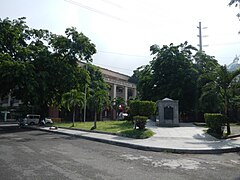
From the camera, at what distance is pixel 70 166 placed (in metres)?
7.45

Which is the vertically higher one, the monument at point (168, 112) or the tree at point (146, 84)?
the tree at point (146, 84)

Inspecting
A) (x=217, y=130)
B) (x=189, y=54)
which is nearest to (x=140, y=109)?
(x=217, y=130)

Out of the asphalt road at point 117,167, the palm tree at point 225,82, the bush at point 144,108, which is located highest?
the palm tree at point 225,82

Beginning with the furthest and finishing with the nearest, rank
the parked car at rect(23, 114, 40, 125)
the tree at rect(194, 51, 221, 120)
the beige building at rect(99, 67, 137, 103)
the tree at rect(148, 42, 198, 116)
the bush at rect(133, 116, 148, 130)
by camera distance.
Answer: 1. the beige building at rect(99, 67, 137, 103)
2. the parked car at rect(23, 114, 40, 125)
3. the tree at rect(148, 42, 198, 116)
4. the tree at rect(194, 51, 221, 120)
5. the bush at rect(133, 116, 148, 130)

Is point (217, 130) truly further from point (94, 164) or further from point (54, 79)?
point (54, 79)

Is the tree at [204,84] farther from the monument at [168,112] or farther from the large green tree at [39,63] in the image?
the large green tree at [39,63]

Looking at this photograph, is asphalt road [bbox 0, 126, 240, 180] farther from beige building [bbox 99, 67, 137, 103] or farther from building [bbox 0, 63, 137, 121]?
beige building [bbox 99, 67, 137, 103]

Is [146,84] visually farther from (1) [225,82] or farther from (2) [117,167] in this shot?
(2) [117,167]

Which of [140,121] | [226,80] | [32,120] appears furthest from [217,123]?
[32,120]

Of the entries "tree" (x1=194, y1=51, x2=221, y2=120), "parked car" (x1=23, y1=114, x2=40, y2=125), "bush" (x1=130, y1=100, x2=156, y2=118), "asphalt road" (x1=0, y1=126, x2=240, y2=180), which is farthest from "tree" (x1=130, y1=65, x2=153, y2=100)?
"asphalt road" (x1=0, y1=126, x2=240, y2=180)

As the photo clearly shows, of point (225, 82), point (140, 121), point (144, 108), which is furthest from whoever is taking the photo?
point (144, 108)

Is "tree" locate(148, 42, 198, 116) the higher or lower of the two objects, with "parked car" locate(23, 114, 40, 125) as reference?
higher

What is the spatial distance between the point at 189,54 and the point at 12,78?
24.1 m

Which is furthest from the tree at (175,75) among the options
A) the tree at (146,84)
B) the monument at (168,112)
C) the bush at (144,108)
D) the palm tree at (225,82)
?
the palm tree at (225,82)
